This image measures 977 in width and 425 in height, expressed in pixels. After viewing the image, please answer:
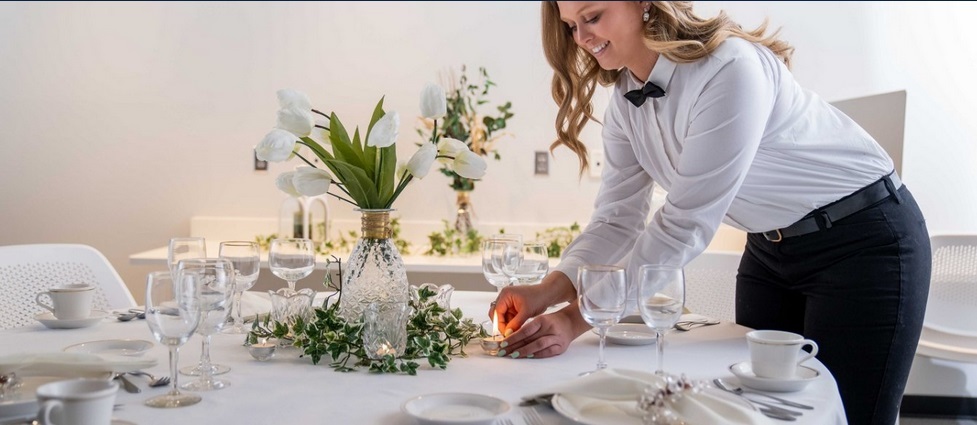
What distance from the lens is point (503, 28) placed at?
3.53 m

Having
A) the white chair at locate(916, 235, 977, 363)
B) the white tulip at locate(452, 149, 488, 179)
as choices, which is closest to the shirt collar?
the white tulip at locate(452, 149, 488, 179)

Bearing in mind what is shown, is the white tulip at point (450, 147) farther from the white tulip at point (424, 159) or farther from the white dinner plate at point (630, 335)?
the white dinner plate at point (630, 335)

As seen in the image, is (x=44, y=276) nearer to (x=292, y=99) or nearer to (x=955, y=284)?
(x=292, y=99)

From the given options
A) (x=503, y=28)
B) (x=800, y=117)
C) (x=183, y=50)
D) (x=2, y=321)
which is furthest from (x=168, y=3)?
(x=800, y=117)

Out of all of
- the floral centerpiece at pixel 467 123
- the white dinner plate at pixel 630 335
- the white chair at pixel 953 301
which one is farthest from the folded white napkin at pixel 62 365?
the white chair at pixel 953 301

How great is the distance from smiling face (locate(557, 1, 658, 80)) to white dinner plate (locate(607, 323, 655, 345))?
471 mm

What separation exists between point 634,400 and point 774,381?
234 mm

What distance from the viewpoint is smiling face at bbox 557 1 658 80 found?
1.43 metres

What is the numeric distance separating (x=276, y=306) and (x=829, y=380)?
0.85 metres

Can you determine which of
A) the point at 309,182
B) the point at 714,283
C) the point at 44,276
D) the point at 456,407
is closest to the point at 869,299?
the point at 714,283

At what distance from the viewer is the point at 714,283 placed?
7.38 feet

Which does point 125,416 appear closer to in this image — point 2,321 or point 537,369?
point 537,369

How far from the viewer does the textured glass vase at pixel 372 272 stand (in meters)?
1.39

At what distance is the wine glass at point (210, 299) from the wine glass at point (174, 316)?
1 cm
